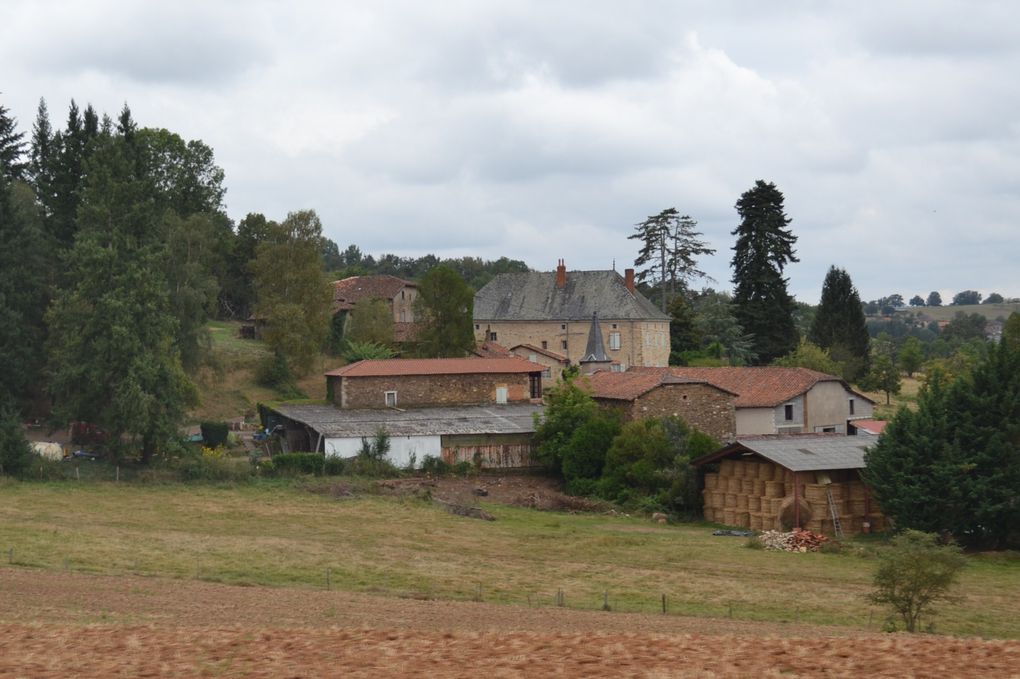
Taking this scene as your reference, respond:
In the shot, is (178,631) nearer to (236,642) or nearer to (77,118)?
(236,642)

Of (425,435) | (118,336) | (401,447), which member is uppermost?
(118,336)

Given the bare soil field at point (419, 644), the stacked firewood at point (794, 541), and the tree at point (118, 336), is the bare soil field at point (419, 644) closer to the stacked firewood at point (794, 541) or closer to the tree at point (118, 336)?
the stacked firewood at point (794, 541)

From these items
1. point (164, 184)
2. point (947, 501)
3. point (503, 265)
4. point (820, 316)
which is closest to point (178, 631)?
point (947, 501)

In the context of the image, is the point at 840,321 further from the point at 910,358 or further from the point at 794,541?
the point at 794,541

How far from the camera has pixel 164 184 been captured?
74875mm

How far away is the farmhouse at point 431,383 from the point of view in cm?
5478

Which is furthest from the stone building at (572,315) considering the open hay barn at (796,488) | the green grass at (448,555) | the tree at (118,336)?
the green grass at (448,555)

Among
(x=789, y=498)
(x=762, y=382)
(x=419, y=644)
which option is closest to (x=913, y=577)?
(x=419, y=644)

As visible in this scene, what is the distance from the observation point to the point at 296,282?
65875 millimetres

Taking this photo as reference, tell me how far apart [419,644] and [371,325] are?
183 feet

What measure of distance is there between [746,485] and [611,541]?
289 inches

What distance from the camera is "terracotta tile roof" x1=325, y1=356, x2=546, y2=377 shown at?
5494 centimetres

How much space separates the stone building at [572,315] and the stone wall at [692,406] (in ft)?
85.5

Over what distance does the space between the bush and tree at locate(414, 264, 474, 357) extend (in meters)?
18.9
